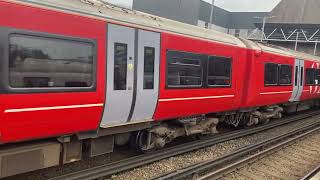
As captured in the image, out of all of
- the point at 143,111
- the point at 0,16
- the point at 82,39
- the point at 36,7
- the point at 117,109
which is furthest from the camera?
the point at 143,111

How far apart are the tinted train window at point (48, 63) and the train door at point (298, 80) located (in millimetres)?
12077

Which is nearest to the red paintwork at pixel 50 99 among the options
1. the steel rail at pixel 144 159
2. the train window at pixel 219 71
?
the steel rail at pixel 144 159

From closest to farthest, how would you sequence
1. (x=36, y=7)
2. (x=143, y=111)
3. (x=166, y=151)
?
(x=36, y=7) < (x=143, y=111) < (x=166, y=151)

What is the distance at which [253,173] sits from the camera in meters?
9.05

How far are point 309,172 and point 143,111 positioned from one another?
367 centimetres

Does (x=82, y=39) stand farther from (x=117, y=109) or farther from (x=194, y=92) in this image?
(x=194, y=92)

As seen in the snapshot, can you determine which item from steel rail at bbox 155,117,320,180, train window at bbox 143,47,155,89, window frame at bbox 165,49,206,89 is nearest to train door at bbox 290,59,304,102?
steel rail at bbox 155,117,320,180

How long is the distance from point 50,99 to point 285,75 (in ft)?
37.9

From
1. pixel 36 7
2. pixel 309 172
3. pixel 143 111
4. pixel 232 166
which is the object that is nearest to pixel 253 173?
pixel 232 166

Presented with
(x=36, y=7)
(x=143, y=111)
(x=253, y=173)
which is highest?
(x=36, y=7)

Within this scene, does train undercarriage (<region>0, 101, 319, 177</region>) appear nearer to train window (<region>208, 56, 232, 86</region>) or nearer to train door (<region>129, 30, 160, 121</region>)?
train door (<region>129, 30, 160, 121</region>)

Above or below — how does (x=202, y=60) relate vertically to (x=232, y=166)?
above

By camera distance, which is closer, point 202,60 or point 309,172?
point 309,172

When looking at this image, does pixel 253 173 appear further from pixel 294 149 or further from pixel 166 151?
pixel 294 149
